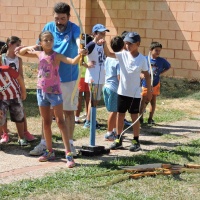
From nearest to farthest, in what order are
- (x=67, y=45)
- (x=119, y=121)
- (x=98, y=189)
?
(x=98, y=189) → (x=67, y=45) → (x=119, y=121)

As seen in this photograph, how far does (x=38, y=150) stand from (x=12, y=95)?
36.7 inches

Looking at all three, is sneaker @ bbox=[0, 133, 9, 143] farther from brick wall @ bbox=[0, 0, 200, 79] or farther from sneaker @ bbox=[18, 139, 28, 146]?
brick wall @ bbox=[0, 0, 200, 79]

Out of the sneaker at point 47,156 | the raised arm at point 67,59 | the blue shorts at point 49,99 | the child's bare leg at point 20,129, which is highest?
the raised arm at point 67,59

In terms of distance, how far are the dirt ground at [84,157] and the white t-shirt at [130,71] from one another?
0.81m

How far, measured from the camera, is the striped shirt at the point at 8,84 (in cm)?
766

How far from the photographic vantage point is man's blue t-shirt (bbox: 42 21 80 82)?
723 centimetres

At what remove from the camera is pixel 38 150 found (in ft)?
24.5

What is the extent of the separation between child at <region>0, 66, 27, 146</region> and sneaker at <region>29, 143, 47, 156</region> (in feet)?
1.72

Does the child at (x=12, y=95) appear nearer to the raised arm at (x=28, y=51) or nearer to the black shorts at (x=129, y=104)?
the raised arm at (x=28, y=51)

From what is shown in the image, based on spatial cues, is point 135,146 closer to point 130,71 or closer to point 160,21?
point 130,71

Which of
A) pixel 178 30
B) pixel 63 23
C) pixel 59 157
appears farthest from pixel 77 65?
pixel 178 30

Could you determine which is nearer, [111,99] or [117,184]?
[117,184]

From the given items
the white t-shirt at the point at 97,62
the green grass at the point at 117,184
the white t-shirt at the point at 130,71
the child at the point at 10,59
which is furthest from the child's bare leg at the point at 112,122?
the child at the point at 10,59

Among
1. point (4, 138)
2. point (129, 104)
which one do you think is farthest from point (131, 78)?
point (4, 138)
